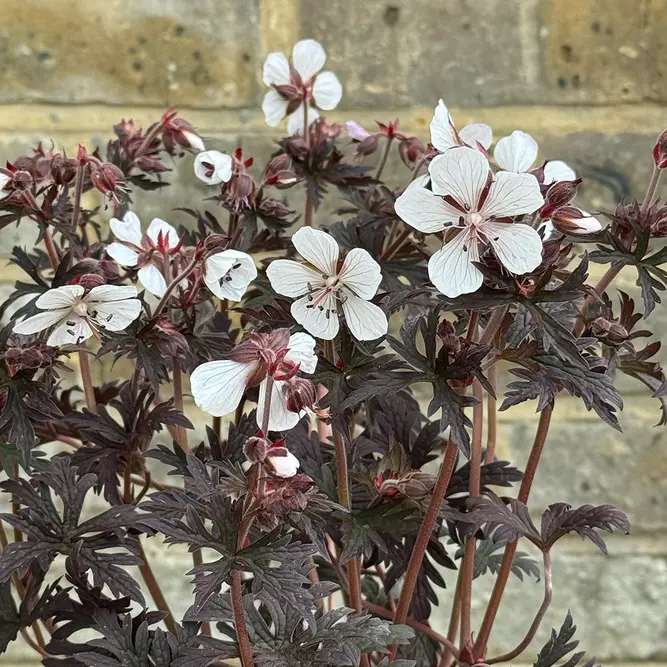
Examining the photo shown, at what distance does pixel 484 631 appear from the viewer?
1.82 feet

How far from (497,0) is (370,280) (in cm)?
75

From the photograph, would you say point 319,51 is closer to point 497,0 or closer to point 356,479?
point 356,479

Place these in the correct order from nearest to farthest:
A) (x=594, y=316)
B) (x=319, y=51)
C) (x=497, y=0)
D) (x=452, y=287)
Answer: (x=452, y=287) → (x=594, y=316) → (x=319, y=51) → (x=497, y=0)

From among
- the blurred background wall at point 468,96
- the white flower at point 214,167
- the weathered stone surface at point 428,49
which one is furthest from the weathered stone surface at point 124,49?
the white flower at point 214,167

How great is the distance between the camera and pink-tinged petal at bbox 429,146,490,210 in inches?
14.8

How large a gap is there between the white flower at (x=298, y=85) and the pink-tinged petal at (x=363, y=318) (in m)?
0.28

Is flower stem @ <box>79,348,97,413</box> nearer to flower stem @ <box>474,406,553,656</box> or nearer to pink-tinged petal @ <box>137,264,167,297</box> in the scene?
pink-tinged petal @ <box>137,264,167,297</box>

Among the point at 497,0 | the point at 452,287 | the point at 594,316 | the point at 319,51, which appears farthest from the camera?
the point at 497,0

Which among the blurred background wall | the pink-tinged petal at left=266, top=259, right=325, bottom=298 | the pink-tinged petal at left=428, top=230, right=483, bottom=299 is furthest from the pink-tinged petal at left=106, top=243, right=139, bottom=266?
the blurred background wall

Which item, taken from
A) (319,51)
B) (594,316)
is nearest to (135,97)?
(319,51)

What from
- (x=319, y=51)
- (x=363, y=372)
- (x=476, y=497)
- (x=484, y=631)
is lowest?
(x=484, y=631)

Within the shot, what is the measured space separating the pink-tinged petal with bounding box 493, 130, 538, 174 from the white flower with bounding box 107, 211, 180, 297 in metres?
0.22

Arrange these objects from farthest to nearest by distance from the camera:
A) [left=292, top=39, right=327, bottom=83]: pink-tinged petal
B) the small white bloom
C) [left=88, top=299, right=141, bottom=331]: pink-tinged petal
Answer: [left=292, top=39, right=327, bottom=83]: pink-tinged petal, [left=88, top=299, right=141, bottom=331]: pink-tinged petal, the small white bloom

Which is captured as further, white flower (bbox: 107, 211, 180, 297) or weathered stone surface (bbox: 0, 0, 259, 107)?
weathered stone surface (bbox: 0, 0, 259, 107)
